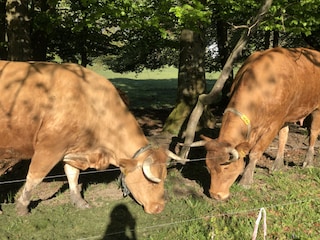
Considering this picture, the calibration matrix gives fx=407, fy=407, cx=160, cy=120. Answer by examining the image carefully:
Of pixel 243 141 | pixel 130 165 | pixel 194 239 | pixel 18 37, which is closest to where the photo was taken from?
Result: pixel 194 239

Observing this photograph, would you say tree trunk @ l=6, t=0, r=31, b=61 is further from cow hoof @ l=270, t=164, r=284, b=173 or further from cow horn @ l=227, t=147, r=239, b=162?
cow hoof @ l=270, t=164, r=284, b=173

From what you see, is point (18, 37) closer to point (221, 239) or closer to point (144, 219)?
point (144, 219)

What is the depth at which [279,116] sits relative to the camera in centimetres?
778

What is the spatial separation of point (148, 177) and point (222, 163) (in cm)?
127

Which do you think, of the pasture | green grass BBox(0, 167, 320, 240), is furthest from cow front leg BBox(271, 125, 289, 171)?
green grass BBox(0, 167, 320, 240)

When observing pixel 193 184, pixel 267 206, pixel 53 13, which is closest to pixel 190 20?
pixel 193 184

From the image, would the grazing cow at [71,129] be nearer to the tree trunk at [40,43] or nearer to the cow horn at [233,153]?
the cow horn at [233,153]

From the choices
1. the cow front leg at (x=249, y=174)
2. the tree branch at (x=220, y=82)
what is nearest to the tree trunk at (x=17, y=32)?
the tree branch at (x=220, y=82)

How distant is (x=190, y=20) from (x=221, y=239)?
421 cm

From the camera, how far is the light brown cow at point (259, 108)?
6707 mm

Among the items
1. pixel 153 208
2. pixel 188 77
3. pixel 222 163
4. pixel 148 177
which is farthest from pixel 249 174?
pixel 188 77

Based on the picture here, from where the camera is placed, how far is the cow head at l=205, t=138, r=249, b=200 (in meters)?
6.58

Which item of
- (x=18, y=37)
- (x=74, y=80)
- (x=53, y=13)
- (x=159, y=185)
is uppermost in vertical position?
(x=53, y=13)

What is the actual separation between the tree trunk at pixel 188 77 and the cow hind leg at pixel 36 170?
5641 millimetres
